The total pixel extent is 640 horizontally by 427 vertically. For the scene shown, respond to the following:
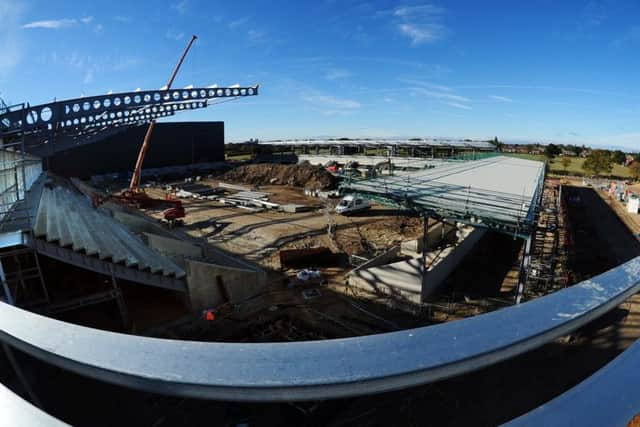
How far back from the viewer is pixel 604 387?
5.74 feet

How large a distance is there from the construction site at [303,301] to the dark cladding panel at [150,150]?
1933 cm

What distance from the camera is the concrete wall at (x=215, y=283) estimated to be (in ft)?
35.9

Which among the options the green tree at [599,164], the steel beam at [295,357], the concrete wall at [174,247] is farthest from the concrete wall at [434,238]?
the green tree at [599,164]

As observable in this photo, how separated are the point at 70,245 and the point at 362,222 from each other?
54.5 ft

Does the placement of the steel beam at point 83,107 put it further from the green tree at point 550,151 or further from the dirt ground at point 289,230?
the green tree at point 550,151

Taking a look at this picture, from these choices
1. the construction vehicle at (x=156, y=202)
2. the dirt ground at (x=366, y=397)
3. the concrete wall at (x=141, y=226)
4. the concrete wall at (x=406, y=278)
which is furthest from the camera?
the construction vehicle at (x=156, y=202)

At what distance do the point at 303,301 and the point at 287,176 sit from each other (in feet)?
95.4

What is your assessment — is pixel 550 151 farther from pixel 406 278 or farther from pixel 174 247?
pixel 174 247

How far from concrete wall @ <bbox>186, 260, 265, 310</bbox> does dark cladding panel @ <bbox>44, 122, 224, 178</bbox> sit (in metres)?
36.0

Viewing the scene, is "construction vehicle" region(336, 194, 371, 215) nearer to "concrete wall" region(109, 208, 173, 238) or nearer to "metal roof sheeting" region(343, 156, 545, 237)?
"metal roof sheeting" region(343, 156, 545, 237)

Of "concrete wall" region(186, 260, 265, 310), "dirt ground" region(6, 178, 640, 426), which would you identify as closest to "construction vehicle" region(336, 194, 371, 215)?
"dirt ground" region(6, 178, 640, 426)

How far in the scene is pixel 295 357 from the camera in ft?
5.60

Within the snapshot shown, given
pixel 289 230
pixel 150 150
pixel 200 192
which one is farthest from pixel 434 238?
pixel 150 150

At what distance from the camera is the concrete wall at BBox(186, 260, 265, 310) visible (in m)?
11.0
